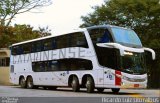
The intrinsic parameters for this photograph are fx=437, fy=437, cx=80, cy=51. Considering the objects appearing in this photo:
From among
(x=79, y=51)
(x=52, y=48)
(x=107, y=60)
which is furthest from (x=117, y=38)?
(x=52, y=48)

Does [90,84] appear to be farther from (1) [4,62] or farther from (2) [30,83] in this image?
(1) [4,62]

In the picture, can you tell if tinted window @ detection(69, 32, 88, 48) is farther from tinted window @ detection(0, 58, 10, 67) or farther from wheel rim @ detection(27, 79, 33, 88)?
tinted window @ detection(0, 58, 10, 67)

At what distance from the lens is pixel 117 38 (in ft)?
77.5

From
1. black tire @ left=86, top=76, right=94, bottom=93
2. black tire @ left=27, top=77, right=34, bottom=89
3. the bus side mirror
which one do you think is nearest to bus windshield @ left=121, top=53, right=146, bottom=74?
the bus side mirror

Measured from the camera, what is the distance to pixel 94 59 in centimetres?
2447

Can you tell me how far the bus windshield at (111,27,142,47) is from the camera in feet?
77.7

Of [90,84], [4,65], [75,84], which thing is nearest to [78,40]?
[75,84]

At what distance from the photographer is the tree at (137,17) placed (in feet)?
164

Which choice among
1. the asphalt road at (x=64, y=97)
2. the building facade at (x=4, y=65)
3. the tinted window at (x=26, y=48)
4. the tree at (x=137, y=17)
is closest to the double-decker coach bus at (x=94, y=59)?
the asphalt road at (x=64, y=97)

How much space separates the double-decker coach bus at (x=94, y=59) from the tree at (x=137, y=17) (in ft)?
69.9

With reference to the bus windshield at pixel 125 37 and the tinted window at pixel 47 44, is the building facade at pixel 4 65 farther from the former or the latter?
the bus windshield at pixel 125 37

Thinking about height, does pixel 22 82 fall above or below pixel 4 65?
below

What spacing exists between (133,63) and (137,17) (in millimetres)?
26795

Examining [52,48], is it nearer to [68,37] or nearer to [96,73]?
[68,37]
